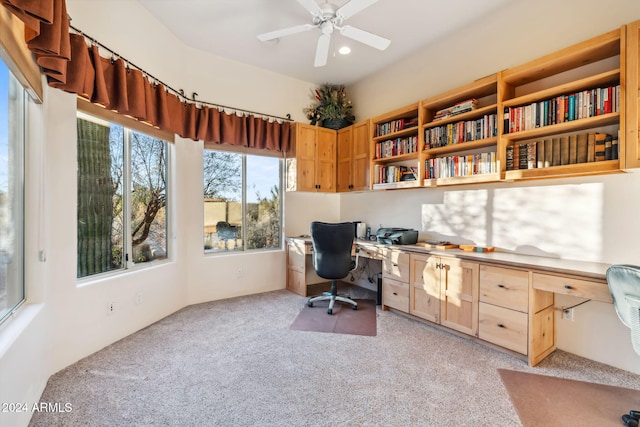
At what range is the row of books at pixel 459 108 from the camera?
280 cm

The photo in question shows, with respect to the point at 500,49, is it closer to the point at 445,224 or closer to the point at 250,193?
the point at 445,224

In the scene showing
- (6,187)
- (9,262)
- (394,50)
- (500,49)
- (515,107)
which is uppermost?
(394,50)

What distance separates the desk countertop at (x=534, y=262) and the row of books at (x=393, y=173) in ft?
3.01

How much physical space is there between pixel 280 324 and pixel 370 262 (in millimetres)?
1779

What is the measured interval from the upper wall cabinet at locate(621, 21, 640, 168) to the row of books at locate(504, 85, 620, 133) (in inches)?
3.4

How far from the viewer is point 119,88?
2.35 meters

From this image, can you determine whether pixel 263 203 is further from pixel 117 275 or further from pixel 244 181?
pixel 117 275

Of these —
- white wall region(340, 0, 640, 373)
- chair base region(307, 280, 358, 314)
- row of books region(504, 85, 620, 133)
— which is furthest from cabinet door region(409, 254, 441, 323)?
row of books region(504, 85, 620, 133)

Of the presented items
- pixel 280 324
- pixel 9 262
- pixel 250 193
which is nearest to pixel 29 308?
pixel 9 262

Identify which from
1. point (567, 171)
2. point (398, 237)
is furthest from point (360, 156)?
point (567, 171)

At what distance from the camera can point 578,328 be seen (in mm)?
2312

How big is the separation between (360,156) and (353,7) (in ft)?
6.45

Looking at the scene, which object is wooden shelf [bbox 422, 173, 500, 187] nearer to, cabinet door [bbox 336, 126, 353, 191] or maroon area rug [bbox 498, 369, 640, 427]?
cabinet door [bbox 336, 126, 353, 191]

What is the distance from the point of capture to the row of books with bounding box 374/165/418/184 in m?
3.47
